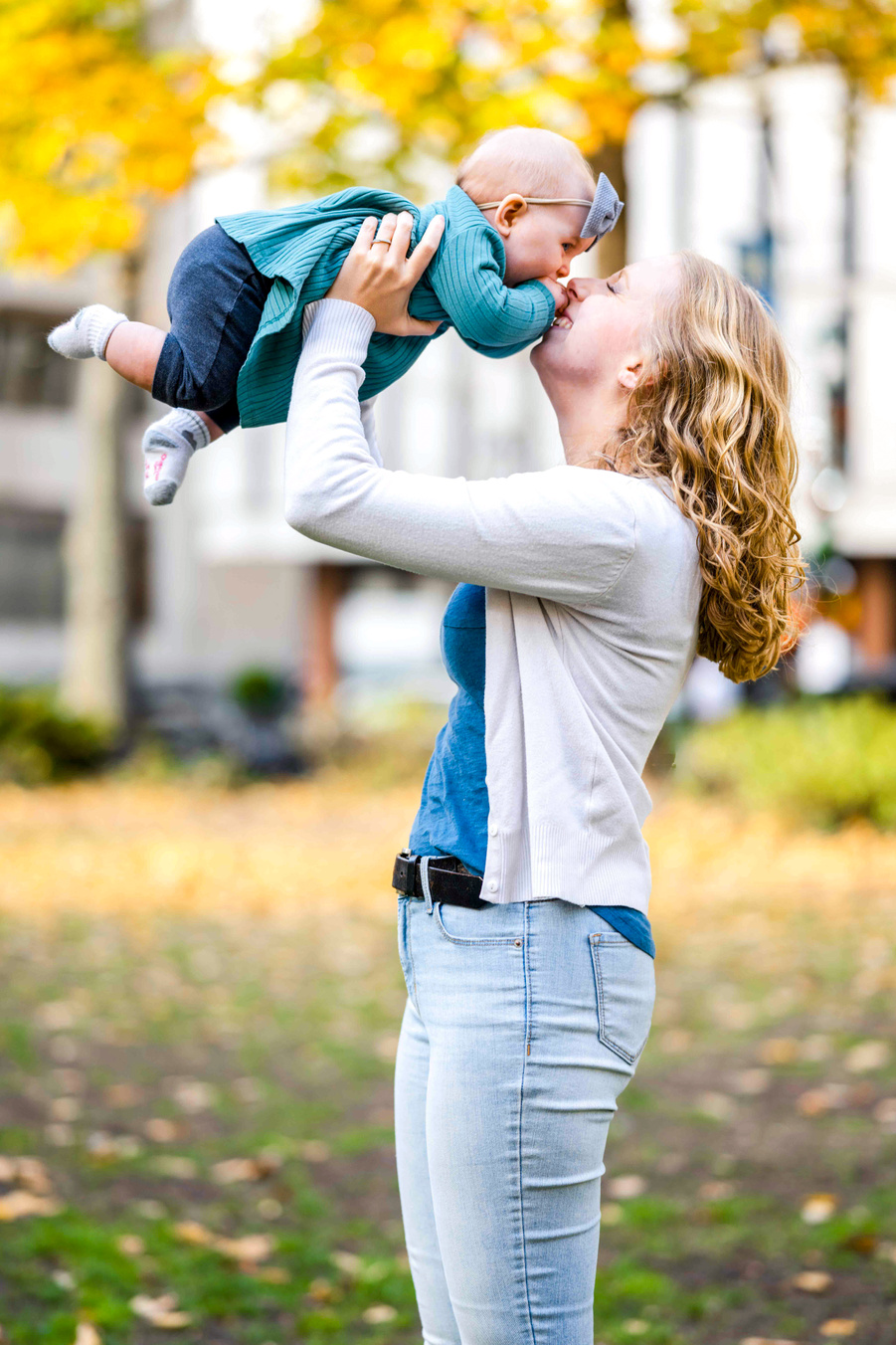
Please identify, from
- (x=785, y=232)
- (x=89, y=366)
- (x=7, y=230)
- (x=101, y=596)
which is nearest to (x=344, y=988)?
(x=7, y=230)

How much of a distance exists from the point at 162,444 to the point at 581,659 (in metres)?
0.78

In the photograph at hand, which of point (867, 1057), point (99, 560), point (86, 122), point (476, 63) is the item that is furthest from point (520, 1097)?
point (99, 560)

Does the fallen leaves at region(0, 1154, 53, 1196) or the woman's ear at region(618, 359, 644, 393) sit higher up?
the woman's ear at region(618, 359, 644, 393)

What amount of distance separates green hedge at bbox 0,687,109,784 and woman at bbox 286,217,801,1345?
44.1 ft

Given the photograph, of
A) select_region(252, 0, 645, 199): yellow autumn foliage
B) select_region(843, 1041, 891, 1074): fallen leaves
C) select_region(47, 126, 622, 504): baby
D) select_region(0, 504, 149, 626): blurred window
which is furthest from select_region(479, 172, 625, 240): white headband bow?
select_region(0, 504, 149, 626): blurred window

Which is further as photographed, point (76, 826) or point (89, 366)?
point (89, 366)

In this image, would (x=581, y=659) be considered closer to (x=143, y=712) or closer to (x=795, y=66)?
(x=795, y=66)

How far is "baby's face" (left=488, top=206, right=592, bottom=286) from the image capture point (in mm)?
2045

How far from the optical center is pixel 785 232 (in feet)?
64.6

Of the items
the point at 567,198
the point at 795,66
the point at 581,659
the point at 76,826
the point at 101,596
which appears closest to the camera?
the point at 581,659

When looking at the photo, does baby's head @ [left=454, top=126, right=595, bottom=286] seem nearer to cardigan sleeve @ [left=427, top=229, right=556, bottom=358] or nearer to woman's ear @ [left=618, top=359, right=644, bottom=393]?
cardigan sleeve @ [left=427, top=229, right=556, bottom=358]

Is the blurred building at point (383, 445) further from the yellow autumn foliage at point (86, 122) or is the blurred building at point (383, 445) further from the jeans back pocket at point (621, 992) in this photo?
the jeans back pocket at point (621, 992)

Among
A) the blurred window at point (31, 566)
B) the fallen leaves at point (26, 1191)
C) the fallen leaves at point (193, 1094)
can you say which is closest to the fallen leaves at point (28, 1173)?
the fallen leaves at point (26, 1191)

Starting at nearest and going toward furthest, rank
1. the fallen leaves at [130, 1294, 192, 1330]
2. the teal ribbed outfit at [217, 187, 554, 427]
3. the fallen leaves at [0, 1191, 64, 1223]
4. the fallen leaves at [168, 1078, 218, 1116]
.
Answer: the teal ribbed outfit at [217, 187, 554, 427] → the fallen leaves at [130, 1294, 192, 1330] → the fallen leaves at [0, 1191, 64, 1223] → the fallen leaves at [168, 1078, 218, 1116]
